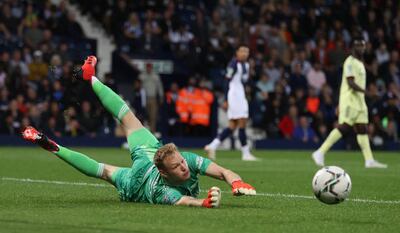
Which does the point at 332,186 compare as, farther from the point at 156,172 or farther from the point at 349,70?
the point at 349,70

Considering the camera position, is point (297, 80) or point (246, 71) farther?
point (297, 80)

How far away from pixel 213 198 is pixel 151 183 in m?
0.77

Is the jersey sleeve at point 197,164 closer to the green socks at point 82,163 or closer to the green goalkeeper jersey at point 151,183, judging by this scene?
the green goalkeeper jersey at point 151,183

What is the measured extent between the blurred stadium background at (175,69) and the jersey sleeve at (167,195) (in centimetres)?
1473

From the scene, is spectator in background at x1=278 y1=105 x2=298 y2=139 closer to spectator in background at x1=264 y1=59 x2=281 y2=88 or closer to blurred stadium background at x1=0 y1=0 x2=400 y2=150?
blurred stadium background at x1=0 y1=0 x2=400 y2=150

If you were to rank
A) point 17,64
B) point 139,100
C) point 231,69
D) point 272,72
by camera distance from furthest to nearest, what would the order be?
point 272,72 → point 139,100 → point 17,64 → point 231,69

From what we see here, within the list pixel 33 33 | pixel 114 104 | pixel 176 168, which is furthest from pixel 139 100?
pixel 176 168

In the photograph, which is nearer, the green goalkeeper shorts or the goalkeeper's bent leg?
the green goalkeeper shorts

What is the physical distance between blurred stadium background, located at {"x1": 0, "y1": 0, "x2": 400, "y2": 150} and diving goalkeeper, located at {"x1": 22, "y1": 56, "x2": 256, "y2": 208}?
1404 centimetres

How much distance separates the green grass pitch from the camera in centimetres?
806

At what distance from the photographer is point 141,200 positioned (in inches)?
394

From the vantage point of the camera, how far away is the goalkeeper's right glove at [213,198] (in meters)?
9.22

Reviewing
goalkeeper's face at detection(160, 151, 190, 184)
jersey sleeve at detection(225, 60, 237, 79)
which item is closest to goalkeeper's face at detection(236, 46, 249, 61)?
jersey sleeve at detection(225, 60, 237, 79)

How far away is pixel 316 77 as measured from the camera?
93.1 ft
